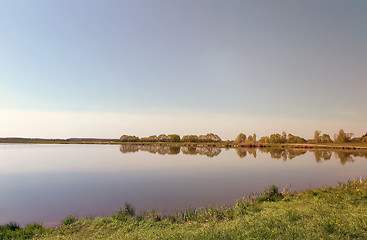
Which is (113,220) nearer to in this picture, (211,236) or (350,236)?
(211,236)

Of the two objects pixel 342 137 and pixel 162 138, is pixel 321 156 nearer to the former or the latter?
pixel 342 137

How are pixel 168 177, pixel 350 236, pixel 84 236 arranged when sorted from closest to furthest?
pixel 350 236 < pixel 84 236 < pixel 168 177

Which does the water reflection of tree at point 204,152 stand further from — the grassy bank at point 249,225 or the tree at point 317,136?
the tree at point 317,136

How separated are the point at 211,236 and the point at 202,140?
14851cm

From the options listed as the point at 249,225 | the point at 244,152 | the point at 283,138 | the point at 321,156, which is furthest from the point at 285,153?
the point at 283,138

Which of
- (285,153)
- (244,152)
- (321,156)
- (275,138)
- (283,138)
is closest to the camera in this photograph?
(321,156)

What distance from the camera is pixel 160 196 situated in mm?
14086

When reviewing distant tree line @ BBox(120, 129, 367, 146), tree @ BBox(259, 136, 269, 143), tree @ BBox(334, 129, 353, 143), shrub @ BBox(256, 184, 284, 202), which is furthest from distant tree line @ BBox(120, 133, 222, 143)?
shrub @ BBox(256, 184, 284, 202)

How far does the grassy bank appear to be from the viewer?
5250mm

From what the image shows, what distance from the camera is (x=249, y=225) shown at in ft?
20.2

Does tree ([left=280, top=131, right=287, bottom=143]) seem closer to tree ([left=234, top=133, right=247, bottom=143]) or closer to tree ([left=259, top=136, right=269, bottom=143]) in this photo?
tree ([left=259, top=136, right=269, bottom=143])

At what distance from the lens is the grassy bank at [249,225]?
525 cm

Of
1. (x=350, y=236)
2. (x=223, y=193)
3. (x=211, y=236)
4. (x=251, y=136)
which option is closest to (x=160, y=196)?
(x=223, y=193)

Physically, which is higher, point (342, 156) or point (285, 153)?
point (342, 156)
